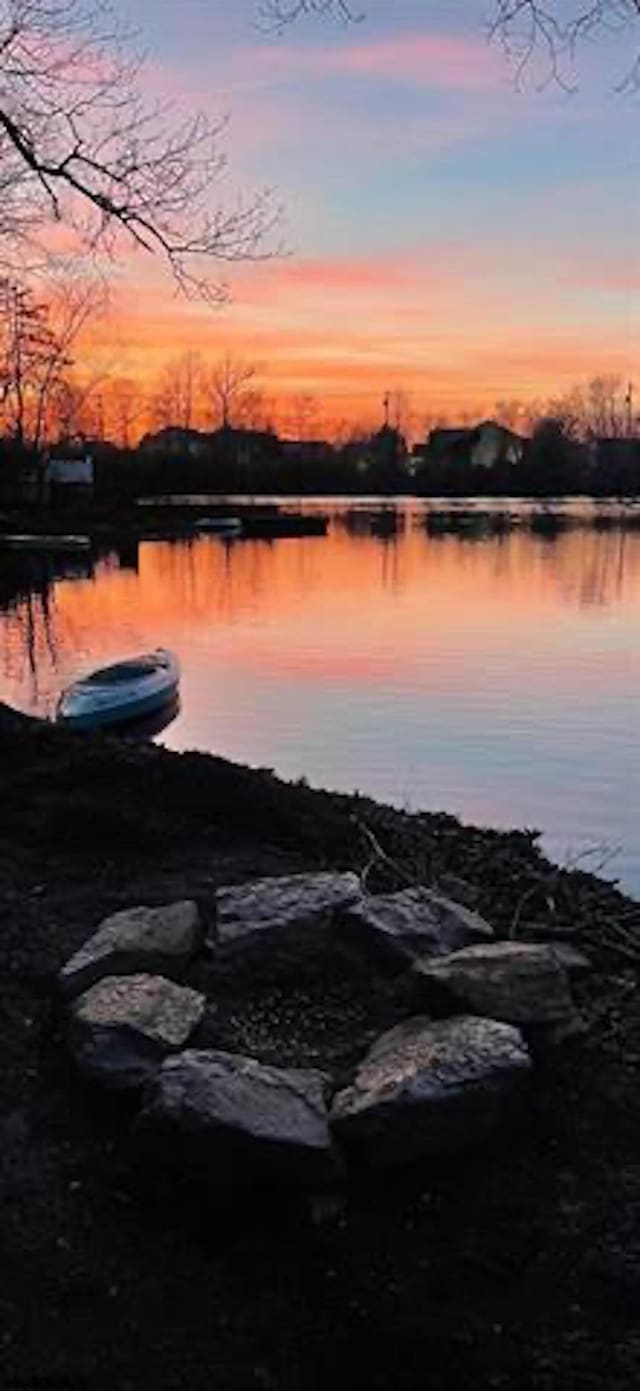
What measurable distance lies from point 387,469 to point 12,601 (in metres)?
110

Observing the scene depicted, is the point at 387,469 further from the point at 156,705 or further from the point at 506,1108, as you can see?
the point at 506,1108

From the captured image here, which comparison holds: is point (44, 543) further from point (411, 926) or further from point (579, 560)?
point (411, 926)

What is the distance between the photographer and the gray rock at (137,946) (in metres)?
5.56

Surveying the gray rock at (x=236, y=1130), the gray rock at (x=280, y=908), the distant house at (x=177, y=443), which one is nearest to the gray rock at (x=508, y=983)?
the gray rock at (x=280, y=908)

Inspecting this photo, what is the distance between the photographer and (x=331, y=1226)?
14.2 ft

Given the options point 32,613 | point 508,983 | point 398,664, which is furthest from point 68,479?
point 508,983

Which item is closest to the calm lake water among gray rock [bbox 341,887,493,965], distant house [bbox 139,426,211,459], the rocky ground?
gray rock [bbox 341,887,493,965]

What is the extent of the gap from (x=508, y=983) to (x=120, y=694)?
14416 millimetres

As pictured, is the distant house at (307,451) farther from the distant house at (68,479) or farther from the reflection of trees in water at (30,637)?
the reflection of trees in water at (30,637)

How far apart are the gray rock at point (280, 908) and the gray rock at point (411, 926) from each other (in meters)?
0.12

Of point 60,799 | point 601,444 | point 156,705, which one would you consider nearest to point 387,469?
point 601,444

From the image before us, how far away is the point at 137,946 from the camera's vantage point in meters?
5.71

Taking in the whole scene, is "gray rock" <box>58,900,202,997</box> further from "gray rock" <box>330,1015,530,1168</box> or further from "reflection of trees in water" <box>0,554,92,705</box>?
"reflection of trees in water" <box>0,554,92,705</box>

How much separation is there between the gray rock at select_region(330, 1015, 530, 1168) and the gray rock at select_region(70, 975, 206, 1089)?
684 mm
